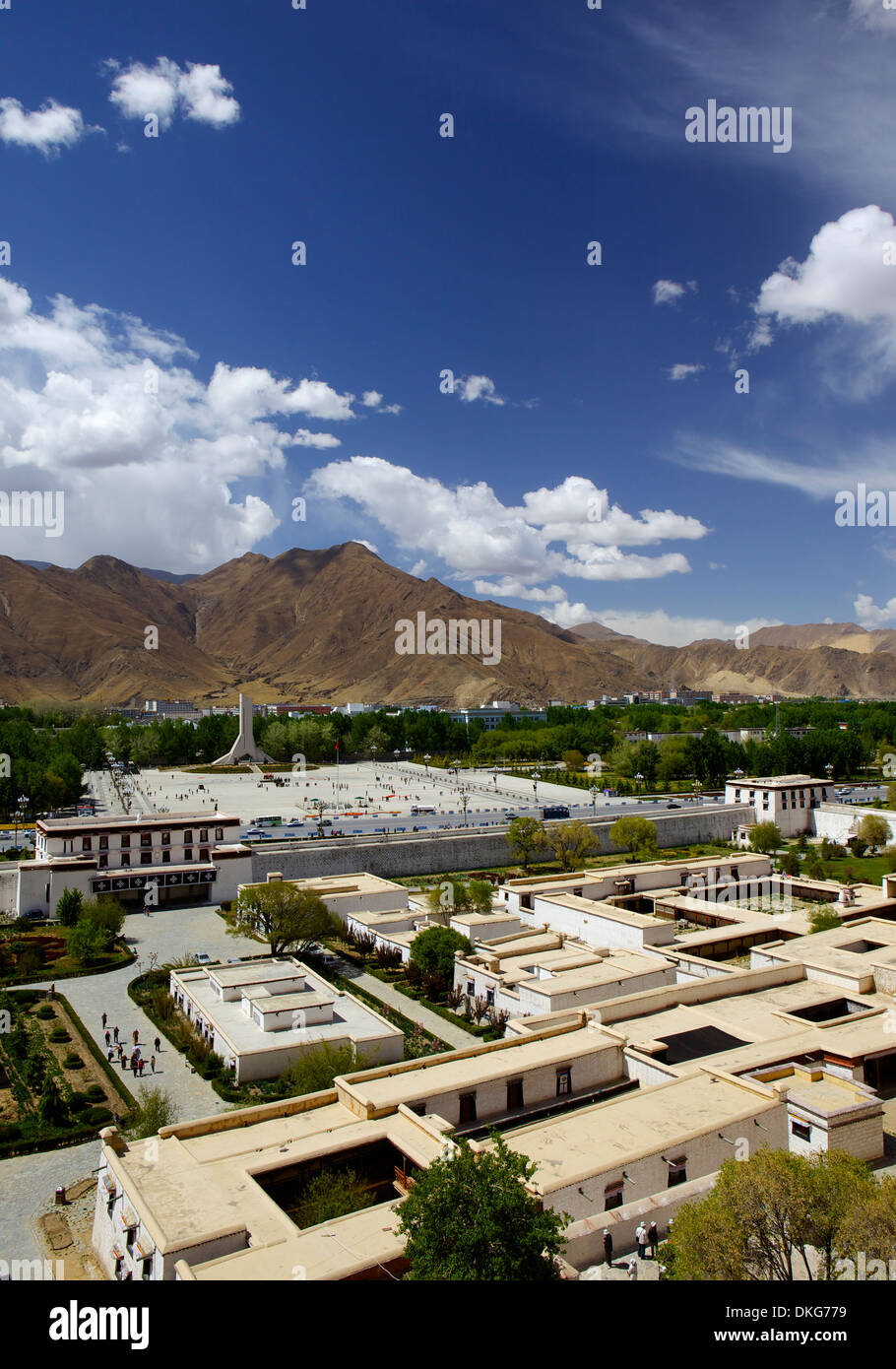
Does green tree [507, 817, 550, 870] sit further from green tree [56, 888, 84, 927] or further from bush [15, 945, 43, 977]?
bush [15, 945, 43, 977]

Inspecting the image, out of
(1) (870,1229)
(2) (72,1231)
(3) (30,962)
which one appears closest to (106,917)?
(3) (30,962)

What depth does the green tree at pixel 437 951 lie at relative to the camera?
2600 centimetres

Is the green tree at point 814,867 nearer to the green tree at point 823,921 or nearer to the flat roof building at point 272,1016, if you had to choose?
the green tree at point 823,921

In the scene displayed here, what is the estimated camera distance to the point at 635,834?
43844 millimetres

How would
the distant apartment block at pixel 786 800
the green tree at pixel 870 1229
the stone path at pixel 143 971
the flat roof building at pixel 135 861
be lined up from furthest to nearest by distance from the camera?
the distant apartment block at pixel 786 800 → the flat roof building at pixel 135 861 → the stone path at pixel 143 971 → the green tree at pixel 870 1229

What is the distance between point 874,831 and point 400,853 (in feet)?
81.2

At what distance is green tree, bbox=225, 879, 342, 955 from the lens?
27516mm

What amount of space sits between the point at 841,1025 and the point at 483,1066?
867 centimetres

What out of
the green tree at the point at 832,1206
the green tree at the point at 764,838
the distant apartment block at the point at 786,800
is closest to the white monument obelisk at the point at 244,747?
the distant apartment block at the point at 786,800

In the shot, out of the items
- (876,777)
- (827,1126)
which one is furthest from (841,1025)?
(876,777)

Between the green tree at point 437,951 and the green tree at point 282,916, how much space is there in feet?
11.6

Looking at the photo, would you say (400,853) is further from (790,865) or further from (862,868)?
(862,868)

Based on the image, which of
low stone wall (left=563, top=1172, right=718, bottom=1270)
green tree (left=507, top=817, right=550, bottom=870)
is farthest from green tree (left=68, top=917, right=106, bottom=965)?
low stone wall (left=563, top=1172, right=718, bottom=1270)
